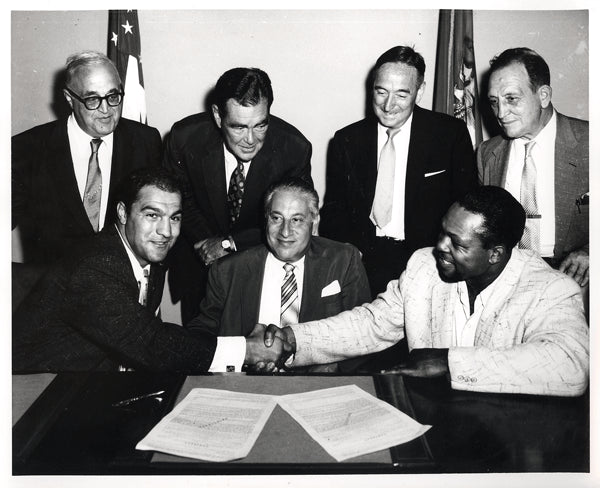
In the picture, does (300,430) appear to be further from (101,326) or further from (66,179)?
(66,179)

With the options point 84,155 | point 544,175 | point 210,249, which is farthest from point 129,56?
point 544,175

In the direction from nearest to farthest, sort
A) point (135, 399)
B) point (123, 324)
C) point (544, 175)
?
point (135, 399)
point (123, 324)
point (544, 175)

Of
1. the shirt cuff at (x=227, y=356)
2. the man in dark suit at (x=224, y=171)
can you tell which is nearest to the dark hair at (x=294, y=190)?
the man in dark suit at (x=224, y=171)

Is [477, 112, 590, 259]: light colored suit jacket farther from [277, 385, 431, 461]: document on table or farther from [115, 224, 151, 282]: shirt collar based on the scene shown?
[115, 224, 151, 282]: shirt collar

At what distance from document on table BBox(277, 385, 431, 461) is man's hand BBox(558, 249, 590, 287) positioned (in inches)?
57.2

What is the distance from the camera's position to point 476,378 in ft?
6.84

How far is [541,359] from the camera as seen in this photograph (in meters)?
2.17

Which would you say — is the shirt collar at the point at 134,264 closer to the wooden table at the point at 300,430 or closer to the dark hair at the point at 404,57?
the wooden table at the point at 300,430

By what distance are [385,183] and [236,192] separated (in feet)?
2.80

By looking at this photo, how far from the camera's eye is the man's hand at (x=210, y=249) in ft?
11.1
